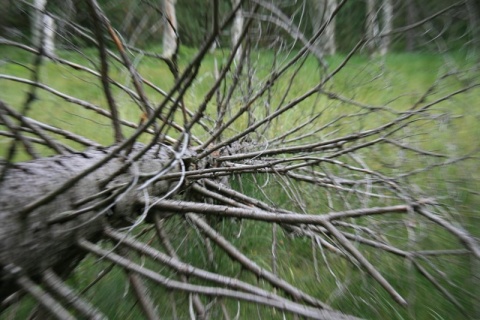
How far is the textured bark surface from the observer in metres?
0.67

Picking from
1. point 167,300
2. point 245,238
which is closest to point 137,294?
point 167,300

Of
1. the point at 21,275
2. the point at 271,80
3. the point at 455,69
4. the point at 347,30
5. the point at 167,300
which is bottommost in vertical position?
the point at 167,300

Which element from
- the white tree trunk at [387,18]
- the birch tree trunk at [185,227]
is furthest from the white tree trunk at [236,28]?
the white tree trunk at [387,18]

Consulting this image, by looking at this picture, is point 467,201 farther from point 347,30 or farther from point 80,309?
point 80,309

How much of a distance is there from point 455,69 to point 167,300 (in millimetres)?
1547

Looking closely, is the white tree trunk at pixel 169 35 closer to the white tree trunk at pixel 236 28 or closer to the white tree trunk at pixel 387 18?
the white tree trunk at pixel 236 28

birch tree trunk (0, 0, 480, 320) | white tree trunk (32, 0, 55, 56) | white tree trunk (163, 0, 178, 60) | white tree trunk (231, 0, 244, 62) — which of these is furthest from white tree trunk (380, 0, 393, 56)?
white tree trunk (32, 0, 55, 56)

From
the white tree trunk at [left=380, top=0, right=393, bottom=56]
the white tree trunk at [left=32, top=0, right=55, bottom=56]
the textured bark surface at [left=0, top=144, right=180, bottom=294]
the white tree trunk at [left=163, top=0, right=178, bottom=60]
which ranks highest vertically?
the white tree trunk at [left=380, top=0, right=393, bottom=56]

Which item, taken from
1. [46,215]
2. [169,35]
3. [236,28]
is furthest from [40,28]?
[236,28]

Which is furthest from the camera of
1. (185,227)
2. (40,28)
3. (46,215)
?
(185,227)

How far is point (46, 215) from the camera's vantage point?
734mm

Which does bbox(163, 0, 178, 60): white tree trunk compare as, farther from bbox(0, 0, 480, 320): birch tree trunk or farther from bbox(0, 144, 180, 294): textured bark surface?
bbox(0, 144, 180, 294): textured bark surface

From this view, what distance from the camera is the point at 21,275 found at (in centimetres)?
68

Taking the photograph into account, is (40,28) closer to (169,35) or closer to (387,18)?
(169,35)
